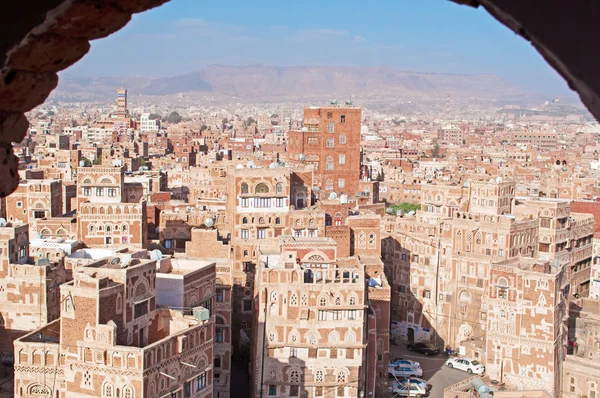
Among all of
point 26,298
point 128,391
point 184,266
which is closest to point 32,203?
point 26,298

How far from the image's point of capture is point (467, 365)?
25.0m

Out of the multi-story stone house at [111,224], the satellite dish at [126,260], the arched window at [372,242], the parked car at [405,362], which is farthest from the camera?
the arched window at [372,242]

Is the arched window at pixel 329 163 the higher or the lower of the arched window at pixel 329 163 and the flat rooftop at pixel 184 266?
the higher

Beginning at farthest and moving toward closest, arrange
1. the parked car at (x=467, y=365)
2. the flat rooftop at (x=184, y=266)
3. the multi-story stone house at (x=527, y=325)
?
the parked car at (x=467, y=365)
the multi-story stone house at (x=527, y=325)
the flat rooftop at (x=184, y=266)

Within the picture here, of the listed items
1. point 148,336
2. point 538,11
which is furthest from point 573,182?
point 538,11

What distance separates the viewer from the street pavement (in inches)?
930

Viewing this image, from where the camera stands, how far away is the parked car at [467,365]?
24703mm

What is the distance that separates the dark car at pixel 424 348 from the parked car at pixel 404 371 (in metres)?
2.97

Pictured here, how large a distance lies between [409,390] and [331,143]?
16007 mm

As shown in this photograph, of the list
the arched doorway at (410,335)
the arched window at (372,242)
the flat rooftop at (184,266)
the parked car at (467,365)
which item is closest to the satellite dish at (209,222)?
the arched window at (372,242)

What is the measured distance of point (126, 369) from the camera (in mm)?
14750

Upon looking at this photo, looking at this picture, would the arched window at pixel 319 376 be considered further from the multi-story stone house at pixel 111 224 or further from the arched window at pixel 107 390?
the multi-story stone house at pixel 111 224

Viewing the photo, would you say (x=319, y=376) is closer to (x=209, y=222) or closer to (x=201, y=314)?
(x=201, y=314)

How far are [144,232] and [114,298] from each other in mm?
10459
